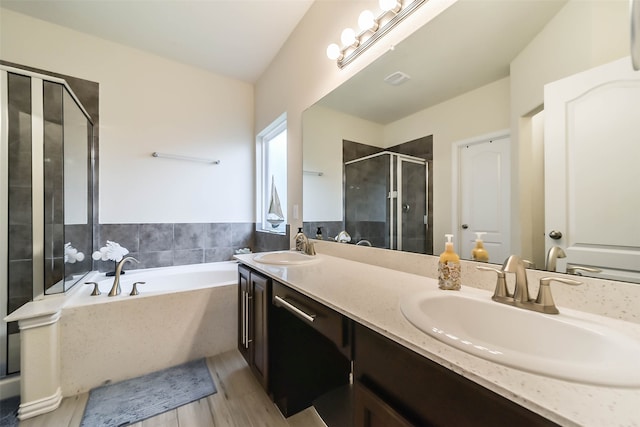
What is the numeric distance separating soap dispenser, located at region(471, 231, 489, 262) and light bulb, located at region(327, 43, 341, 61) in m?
1.37

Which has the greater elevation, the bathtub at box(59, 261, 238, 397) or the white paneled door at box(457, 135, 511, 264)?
the white paneled door at box(457, 135, 511, 264)

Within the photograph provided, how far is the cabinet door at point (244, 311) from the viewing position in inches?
60.1

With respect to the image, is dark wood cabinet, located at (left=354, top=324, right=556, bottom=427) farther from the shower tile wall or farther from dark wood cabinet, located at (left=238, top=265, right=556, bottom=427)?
the shower tile wall

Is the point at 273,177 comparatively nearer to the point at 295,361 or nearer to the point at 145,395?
the point at 295,361

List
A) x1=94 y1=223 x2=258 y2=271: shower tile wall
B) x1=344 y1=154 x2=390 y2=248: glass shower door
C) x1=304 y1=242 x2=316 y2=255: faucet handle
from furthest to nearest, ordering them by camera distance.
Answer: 1. x1=94 y1=223 x2=258 y2=271: shower tile wall
2. x1=304 y1=242 x2=316 y2=255: faucet handle
3. x1=344 y1=154 x2=390 y2=248: glass shower door

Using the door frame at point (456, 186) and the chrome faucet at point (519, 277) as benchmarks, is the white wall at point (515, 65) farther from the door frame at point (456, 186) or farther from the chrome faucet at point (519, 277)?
the chrome faucet at point (519, 277)

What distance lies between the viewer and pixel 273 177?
2828mm

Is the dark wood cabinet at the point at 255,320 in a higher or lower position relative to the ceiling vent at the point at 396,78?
lower

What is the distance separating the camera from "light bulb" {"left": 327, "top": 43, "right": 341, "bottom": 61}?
1594 millimetres

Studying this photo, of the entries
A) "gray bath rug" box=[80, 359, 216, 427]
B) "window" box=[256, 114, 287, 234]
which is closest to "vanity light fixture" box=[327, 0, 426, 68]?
"window" box=[256, 114, 287, 234]

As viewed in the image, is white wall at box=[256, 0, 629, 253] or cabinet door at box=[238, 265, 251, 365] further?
cabinet door at box=[238, 265, 251, 365]

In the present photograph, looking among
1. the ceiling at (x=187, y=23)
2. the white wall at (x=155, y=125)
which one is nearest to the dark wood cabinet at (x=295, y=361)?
the white wall at (x=155, y=125)

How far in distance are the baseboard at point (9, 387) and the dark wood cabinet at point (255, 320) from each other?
126cm

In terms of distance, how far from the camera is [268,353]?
1278 mm
